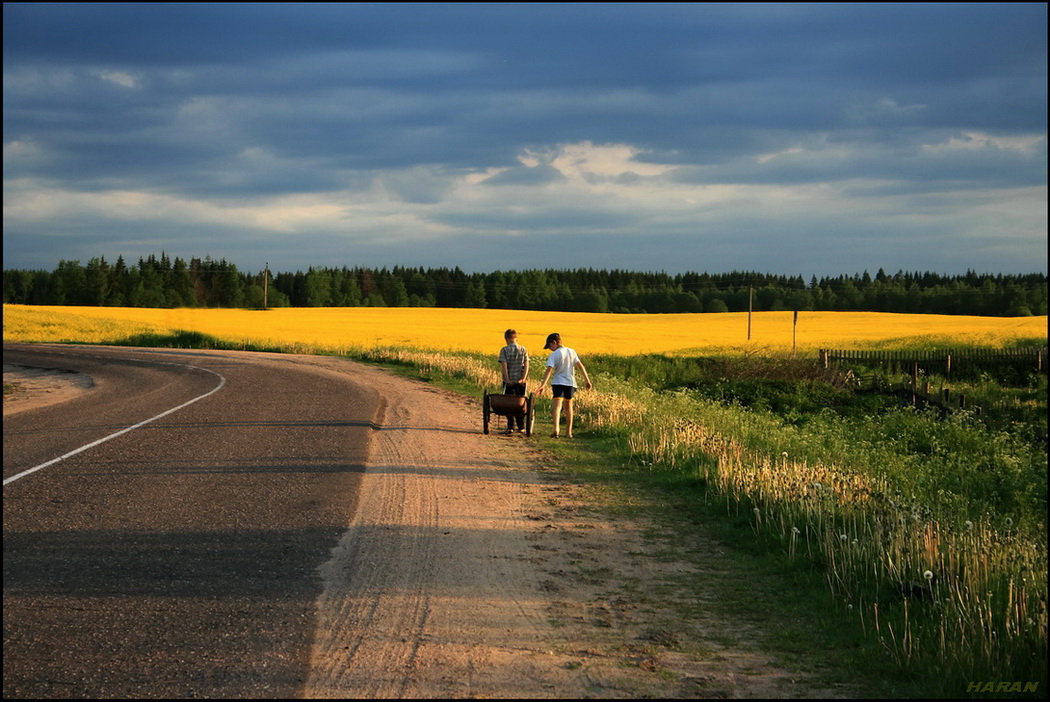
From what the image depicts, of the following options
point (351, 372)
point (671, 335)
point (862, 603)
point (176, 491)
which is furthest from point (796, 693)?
point (671, 335)

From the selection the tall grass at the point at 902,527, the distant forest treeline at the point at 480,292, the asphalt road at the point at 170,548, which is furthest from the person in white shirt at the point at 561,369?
the distant forest treeline at the point at 480,292

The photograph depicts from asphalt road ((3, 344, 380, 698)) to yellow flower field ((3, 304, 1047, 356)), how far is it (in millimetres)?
30937

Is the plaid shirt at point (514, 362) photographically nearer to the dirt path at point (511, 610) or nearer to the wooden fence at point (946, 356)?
the dirt path at point (511, 610)

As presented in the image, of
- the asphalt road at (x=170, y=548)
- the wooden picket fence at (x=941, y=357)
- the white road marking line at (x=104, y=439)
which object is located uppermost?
the wooden picket fence at (x=941, y=357)

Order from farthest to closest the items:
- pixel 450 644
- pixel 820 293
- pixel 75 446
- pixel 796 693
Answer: pixel 820 293 → pixel 75 446 → pixel 450 644 → pixel 796 693

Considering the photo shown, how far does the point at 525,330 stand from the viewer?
63.6 metres

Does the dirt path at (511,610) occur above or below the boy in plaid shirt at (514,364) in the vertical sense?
below

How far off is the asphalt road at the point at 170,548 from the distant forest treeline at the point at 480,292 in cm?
9816

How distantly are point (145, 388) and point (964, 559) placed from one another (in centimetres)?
2264

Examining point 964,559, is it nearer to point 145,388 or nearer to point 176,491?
point 176,491

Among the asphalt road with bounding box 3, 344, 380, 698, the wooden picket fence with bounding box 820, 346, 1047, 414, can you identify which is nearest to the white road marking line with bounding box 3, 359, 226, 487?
the asphalt road with bounding box 3, 344, 380, 698

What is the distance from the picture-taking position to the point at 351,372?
103 ft

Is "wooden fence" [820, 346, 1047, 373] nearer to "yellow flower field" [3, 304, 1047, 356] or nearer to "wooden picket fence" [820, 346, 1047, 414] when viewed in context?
"wooden picket fence" [820, 346, 1047, 414]

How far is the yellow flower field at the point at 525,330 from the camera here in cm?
4975
